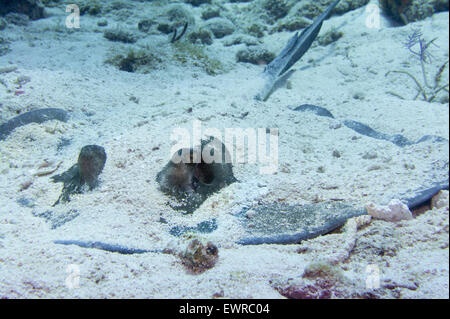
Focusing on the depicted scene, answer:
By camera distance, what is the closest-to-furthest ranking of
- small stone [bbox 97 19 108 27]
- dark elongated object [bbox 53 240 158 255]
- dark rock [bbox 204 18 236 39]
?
dark elongated object [bbox 53 240 158 255], small stone [bbox 97 19 108 27], dark rock [bbox 204 18 236 39]

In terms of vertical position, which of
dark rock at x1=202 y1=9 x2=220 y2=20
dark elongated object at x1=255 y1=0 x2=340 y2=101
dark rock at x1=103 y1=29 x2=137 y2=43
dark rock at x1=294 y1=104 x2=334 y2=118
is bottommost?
dark rock at x1=294 y1=104 x2=334 y2=118

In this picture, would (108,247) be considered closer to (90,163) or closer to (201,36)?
(90,163)

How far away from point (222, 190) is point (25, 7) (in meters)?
8.18

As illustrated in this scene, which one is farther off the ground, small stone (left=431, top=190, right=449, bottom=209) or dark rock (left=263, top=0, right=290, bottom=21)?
dark rock (left=263, top=0, right=290, bottom=21)

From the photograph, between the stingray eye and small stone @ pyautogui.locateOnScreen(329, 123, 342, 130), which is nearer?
the stingray eye

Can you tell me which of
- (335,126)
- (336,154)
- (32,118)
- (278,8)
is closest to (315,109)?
(335,126)

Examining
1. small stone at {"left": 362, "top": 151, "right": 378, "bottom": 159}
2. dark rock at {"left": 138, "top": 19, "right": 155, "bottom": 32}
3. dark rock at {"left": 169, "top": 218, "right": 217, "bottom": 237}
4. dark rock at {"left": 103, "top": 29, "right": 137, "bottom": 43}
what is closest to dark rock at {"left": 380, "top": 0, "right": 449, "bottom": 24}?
small stone at {"left": 362, "top": 151, "right": 378, "bottom": 159}

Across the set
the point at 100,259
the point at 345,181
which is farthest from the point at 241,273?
the point at 345,181

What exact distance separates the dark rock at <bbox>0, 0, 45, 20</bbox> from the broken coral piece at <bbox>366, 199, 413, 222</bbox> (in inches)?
358

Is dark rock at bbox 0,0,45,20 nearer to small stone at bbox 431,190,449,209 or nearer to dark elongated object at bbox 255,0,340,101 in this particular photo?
dark elongated object at bbox 255,0,340,101

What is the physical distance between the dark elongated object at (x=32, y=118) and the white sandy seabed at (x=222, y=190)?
9 centimetres

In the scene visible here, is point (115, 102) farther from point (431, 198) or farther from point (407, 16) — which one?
point (407, 16)

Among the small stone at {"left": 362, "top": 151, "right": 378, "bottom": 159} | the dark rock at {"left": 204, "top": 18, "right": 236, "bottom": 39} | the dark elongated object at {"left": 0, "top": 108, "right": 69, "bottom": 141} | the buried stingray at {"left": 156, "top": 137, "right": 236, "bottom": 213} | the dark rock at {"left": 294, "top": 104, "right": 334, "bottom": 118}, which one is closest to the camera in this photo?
the buried stingray at {"left": 156, "top": 137, "right": 236, "bottom": 213}

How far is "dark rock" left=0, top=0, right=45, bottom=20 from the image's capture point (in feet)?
23.1
